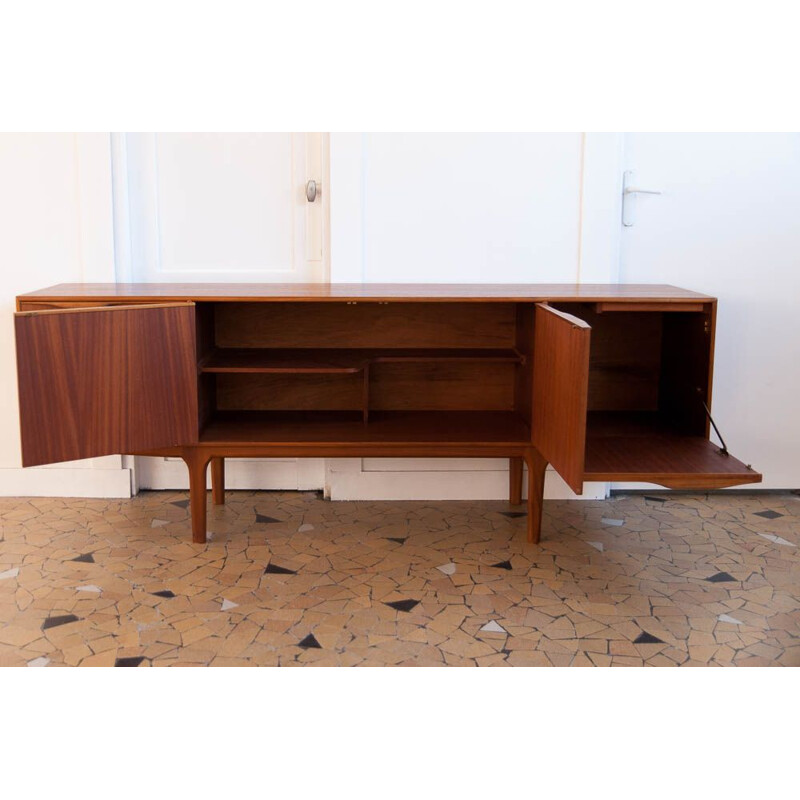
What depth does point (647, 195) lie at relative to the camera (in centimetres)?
385

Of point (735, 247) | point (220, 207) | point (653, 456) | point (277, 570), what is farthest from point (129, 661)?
point (735, 247)

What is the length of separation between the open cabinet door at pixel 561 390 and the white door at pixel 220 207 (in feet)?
3.46

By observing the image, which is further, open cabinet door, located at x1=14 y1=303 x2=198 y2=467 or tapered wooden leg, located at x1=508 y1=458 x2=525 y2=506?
tapered wooden leg, located at x1=508 y1=458 x2=525 y2=506

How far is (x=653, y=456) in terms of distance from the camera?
310 centimetres

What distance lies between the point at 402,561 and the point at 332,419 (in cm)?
65

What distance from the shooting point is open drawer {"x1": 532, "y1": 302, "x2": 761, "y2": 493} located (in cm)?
285

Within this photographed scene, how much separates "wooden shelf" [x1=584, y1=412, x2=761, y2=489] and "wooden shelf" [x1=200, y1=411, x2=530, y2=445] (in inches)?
11.2

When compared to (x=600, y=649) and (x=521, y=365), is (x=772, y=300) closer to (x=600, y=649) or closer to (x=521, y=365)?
(x=521, y=365)

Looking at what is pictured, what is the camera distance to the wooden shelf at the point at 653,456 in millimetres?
2898

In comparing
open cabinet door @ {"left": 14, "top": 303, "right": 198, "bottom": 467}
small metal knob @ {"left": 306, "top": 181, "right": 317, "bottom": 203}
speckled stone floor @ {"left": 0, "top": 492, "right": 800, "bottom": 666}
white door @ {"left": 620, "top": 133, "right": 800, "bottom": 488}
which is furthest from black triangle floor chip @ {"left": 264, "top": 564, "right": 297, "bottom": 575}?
white door @ {"left": 620, "top": 133, "right": 800, "bottom": 488}

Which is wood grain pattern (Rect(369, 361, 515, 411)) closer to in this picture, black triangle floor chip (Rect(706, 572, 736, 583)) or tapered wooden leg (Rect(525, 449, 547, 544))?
tapered wooden leg (Rect(525, 449, 547, 544))

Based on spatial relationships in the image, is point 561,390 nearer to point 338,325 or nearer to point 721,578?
point 721,578

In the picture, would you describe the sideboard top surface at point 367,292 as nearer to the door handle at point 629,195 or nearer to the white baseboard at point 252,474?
the door handle at point 629,195

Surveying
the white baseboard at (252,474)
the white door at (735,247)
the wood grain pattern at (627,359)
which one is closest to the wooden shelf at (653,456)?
the wood grain pattern at (627,359)
